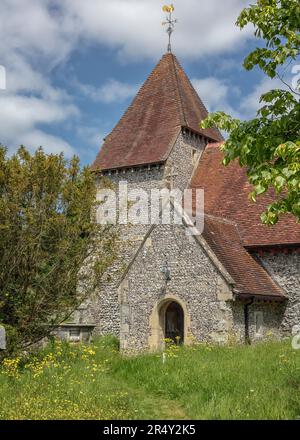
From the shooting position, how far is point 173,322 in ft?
56.3

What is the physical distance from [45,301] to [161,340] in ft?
18.2

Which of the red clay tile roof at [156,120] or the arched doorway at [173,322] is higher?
the red clay tile roof at [156,120]


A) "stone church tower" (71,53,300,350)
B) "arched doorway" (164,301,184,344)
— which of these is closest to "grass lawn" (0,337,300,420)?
"stone church tower" (71,53,300,350)

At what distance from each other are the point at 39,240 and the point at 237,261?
264 inches

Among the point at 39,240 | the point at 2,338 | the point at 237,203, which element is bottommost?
the point at 2,338

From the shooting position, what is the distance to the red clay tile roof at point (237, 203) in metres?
16.9

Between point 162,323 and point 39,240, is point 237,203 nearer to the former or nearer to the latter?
point 162,323

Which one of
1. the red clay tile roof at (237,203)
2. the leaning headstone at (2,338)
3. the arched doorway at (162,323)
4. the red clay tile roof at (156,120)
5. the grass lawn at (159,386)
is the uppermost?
the red clay tile roof at (156,120)

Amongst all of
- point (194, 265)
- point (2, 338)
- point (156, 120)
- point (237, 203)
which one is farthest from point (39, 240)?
point (156, 120)

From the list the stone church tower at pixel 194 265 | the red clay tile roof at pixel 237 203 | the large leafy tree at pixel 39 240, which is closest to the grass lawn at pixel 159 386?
the large leafy tree at pixel 39 240

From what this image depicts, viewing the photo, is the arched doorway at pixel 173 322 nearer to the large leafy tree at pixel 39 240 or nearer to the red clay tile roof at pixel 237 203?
the red clay tile roof at pixel 237 203

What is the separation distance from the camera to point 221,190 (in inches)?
787

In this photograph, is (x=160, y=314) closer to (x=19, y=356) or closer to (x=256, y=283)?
(x=256, y=283)

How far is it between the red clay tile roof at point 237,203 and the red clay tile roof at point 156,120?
1.80 m
